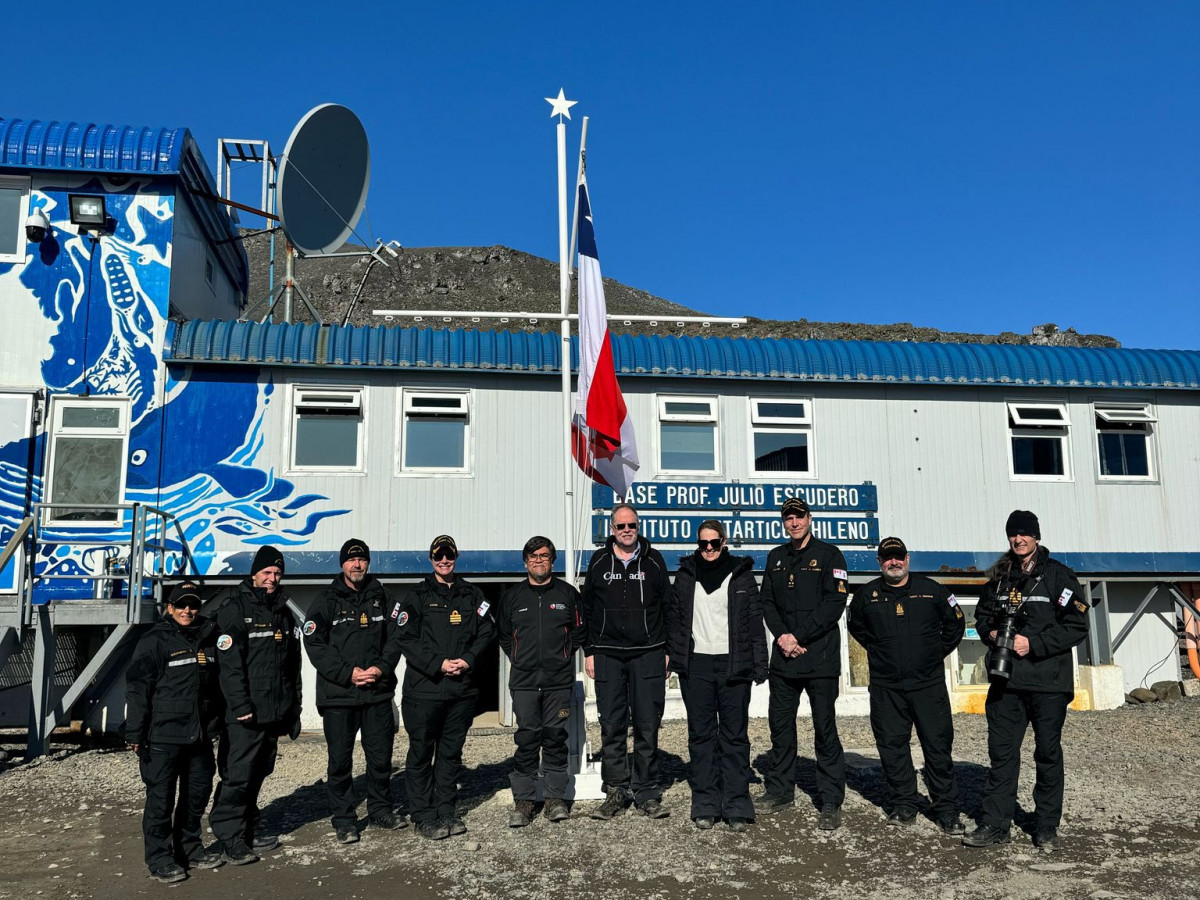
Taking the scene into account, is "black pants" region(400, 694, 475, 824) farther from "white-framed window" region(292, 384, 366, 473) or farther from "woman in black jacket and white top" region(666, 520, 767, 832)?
"white-framed window" region(292, 384, 366, 473)

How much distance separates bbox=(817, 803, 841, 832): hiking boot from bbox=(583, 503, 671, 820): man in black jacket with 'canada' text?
41.2 inches

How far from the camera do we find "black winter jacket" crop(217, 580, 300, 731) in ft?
20.9

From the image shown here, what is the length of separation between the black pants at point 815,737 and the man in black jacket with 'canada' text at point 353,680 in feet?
8.60

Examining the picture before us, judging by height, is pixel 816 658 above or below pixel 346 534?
below

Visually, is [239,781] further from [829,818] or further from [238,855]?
[829,818]

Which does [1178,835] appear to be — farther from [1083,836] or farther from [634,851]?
[634,851]

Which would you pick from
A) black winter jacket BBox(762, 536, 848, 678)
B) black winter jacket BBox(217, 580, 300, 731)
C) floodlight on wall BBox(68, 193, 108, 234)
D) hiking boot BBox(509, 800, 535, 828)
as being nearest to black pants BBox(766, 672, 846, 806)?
black winter jacket BBox(762, 536, 848, 678)

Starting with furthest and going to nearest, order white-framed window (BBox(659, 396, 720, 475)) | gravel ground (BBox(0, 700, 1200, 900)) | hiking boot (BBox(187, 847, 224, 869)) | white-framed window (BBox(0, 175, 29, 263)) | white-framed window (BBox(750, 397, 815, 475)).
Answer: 1. white-framed window (BBox(750, 397, 815, 475))
2. white-framed window (BBox(659, 396, 720, 475))
3. white-framed window (BBox(0, 175, 29, 263))
4. hiking boot (BBox(187, 847, 224, 869))
5. gravel ground (BBox(0, 700, 1200, 900))

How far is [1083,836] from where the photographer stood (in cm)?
647

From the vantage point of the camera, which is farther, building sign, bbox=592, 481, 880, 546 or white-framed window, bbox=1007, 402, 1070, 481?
white-framed window, bbox=1007, 402, 1070, 481

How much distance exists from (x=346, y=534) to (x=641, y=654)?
6.07 m

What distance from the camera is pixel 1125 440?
1395 centimetres

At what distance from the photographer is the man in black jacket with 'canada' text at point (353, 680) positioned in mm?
6766

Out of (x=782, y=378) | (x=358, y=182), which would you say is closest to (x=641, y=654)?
(x=782, y=378)
